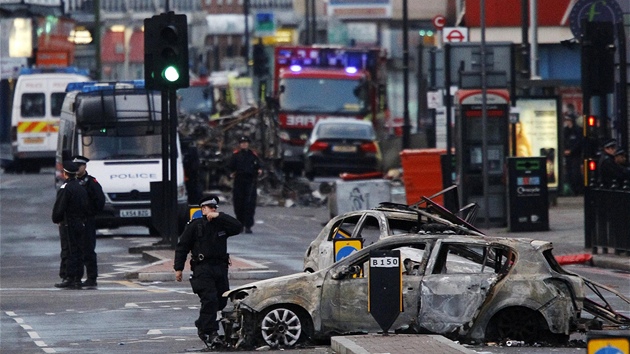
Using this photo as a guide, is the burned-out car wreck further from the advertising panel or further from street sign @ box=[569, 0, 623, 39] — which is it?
the advertising panel

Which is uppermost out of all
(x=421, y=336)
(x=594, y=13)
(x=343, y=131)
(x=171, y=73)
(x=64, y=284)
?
(x=594, y=13)

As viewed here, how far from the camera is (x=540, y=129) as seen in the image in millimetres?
35250

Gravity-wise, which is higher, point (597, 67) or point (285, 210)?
point (597, 67)

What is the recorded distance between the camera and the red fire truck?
Answer: 47.4 m

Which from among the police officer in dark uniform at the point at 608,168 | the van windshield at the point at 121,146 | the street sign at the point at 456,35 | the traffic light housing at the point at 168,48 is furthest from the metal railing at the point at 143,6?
the traffic light housing at the point at 168,48

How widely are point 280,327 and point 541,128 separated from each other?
2103 cm

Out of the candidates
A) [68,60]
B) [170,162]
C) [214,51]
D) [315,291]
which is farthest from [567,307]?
[214,51]

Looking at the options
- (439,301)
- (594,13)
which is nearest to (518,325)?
(439,301)

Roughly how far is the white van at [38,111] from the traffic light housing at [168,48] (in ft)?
80.1

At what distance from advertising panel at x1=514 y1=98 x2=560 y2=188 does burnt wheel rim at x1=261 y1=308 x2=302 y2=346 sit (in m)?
20.7

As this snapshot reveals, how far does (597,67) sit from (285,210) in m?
13.4

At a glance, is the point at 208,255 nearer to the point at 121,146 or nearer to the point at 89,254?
the point at 89,254

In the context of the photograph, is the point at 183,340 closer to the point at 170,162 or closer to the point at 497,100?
the point at 170,162

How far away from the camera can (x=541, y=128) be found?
116ft
